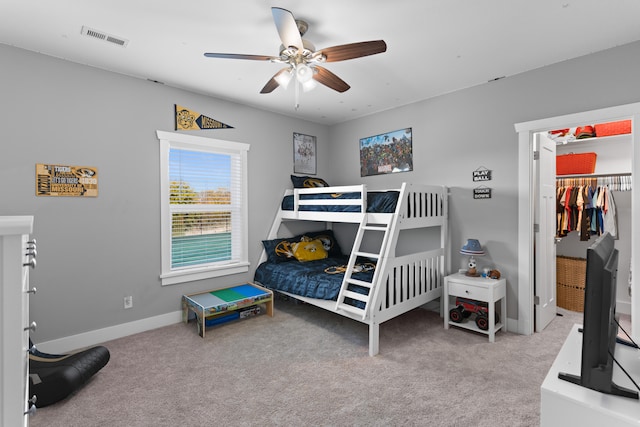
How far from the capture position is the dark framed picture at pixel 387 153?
13.2 feet

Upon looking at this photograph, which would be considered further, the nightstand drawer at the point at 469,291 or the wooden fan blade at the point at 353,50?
the nightstand drawer at the point at 469,291

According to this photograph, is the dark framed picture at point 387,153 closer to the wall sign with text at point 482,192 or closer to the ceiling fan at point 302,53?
the wall sign with text at point 482,192

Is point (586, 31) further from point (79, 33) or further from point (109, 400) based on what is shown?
point (109, 400)

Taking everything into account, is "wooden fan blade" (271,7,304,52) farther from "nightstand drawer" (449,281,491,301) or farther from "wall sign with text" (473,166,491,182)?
"nightstand drawer" (449,281,491,301)

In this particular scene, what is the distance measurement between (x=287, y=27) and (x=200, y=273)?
2.78 metres

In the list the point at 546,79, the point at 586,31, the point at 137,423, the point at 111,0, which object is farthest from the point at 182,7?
the point at 546,79

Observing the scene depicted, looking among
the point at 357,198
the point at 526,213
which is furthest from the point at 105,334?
the point at 526,213

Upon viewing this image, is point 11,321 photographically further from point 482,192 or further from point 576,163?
point 576,163

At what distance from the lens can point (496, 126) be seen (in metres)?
3.25

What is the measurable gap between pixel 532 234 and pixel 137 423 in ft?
11.7

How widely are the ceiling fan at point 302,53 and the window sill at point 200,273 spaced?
90.0 inches

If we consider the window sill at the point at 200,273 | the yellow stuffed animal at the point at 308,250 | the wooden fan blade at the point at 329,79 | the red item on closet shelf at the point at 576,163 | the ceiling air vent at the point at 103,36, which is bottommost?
the window sill at the point at 200,273

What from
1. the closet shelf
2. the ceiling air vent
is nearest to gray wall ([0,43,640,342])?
the ceiling air vent

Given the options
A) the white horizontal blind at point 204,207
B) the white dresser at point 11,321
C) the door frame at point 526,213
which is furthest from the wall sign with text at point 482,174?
the white dresser at point 11,321
